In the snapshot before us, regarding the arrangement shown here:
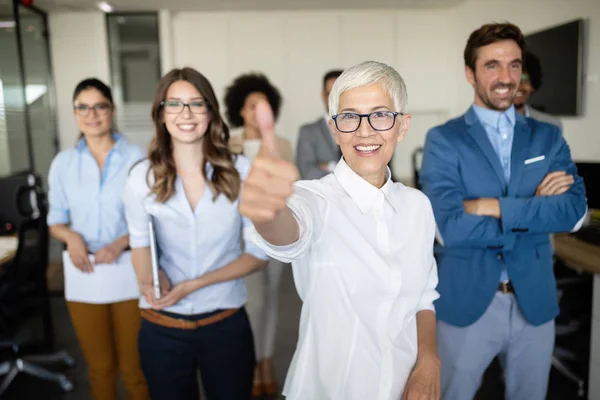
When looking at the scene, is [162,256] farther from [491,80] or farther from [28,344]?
[28,344]

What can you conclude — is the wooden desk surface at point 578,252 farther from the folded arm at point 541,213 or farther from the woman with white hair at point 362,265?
the woman with white hair at point 362,265

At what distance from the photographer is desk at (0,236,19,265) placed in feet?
9.97

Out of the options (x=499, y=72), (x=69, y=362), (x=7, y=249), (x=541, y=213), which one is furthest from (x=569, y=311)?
(x=7, y=249)

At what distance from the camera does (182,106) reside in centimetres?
177

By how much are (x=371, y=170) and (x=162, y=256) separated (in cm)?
101

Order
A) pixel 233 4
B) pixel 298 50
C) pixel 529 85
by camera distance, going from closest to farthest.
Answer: pixel 529 85
pixel 233 4
pixel 298 50

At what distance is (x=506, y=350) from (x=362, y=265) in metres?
1.04

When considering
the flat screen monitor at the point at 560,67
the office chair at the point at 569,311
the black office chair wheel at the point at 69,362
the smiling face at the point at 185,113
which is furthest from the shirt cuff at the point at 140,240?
the flat screen monitor at the point at 560,67

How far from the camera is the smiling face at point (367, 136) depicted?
3.75 ft

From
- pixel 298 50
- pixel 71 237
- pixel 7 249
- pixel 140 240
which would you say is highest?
pixel 298 50

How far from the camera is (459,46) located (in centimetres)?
649

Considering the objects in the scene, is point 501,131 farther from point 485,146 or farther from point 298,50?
point 298,50

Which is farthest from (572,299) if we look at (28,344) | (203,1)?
(203,1)

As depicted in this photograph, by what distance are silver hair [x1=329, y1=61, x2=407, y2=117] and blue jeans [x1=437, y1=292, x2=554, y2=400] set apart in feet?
3.47
